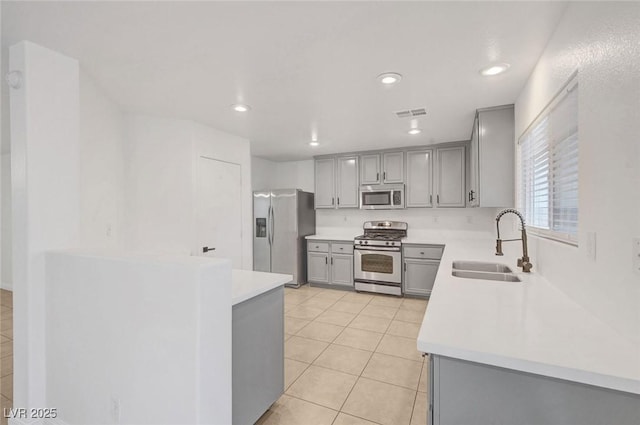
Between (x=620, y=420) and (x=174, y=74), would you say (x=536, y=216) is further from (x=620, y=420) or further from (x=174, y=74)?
(x=174, y=74)

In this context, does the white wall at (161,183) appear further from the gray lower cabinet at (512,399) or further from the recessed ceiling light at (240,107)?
the gray lower cabinet at (512,399)

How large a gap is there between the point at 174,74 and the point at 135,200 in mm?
1532

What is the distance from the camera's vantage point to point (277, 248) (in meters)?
5.01

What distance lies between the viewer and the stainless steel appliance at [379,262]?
439 centimetres

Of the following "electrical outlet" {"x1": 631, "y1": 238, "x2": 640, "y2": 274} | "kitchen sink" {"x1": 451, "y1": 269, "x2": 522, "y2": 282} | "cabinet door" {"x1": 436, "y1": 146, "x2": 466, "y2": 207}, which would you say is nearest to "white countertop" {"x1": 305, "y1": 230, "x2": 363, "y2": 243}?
"cabinet door" {"x1": 436, "y1": 146, "x2": 466, "y2": 207}

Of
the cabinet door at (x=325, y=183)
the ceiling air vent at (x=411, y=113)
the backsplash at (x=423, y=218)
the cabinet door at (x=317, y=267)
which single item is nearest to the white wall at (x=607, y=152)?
the ceiling air vent at (x=411, y=113)

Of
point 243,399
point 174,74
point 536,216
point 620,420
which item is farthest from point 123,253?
point 536,216

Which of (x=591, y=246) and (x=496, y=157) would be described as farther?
(x=496, y=157)

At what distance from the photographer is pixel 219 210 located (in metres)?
3.61

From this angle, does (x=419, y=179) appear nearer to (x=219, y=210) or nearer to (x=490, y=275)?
(x=490, y=275)

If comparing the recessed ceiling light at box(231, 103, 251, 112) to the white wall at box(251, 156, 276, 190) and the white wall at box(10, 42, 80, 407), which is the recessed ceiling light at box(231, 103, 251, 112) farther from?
the white wall at box(251, 156, 276, 190)

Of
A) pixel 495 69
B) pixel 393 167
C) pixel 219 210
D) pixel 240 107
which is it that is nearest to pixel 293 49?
pixel 240 107

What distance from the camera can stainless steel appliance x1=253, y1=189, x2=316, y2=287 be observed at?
16.1 ft

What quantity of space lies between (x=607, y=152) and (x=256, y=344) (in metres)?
1.92
